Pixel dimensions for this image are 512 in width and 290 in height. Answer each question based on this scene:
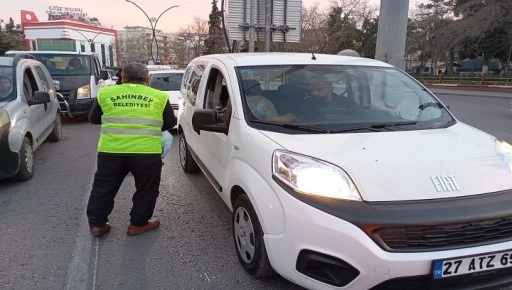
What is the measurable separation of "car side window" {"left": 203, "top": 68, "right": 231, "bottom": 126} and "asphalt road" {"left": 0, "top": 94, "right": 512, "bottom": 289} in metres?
1.14

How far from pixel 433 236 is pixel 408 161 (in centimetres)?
48

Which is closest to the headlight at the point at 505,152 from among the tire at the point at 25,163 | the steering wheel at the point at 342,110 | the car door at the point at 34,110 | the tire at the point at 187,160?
the steering wheel at the point at 342,110

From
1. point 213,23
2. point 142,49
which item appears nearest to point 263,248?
point 213,23

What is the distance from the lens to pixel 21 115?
5.73 metres

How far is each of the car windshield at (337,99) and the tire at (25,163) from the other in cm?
342

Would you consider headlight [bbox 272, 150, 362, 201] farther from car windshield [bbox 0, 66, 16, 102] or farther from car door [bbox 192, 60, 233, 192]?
car windshield [bbox 0, 66, 16, 102]

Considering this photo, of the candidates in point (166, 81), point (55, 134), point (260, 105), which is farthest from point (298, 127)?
point (166, 81)

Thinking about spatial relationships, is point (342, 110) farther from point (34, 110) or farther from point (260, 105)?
point (34, 110)

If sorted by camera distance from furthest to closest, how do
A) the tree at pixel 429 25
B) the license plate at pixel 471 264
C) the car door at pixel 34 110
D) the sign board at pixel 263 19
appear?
the tree at pixel 429 25 → the sign board at pixel 263 19 → the car door at pixel 34 110 → the license plate at pixel 471 264

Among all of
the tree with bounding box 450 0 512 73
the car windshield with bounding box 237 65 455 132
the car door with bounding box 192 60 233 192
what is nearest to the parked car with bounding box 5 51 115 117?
the car door with bounding box 192 60 233 192

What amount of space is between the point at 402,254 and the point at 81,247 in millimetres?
2780

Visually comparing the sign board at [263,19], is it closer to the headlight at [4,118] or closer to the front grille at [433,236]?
the headlight at [4,118]

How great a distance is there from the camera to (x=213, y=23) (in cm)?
5722

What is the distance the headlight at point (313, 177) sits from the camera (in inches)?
98.3
